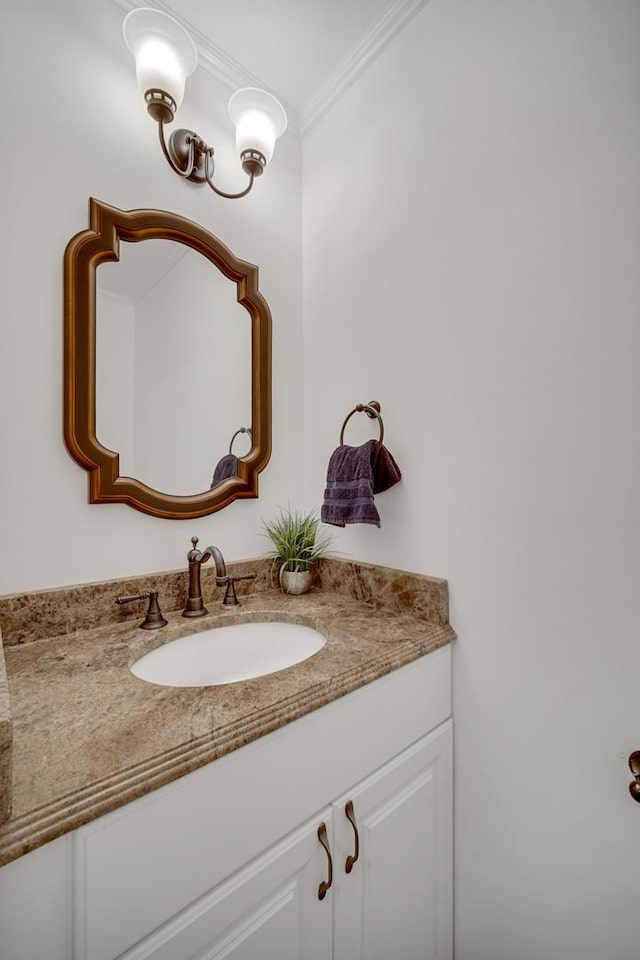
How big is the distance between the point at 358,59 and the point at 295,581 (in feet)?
5.46

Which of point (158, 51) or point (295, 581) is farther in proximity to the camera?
point (295, 581)

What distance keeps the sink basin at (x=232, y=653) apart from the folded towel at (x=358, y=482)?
1.06ft

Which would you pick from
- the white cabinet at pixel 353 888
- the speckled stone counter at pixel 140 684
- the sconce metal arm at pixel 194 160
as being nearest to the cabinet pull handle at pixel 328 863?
the white cabinet at pixel 353 888

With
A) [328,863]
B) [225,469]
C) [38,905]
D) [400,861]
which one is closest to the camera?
[38,905]

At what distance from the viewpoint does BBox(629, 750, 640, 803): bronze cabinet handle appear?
79cm

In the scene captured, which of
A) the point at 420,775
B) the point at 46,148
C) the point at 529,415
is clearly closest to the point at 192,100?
the point at 46,148

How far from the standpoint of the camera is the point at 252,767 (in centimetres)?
68

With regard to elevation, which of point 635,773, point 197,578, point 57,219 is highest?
point 57,219

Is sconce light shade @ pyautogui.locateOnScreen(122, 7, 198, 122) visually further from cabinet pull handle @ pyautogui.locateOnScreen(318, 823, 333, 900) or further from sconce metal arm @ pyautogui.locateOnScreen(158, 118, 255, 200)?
cabinet pull handle @ pyautogui.locateOnScreen(318, 823, 333, 900)

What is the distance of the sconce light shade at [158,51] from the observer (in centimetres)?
102

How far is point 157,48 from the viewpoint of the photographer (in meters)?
1.04

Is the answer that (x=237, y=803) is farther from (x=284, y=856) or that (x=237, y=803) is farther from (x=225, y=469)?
(x=225, y=469)

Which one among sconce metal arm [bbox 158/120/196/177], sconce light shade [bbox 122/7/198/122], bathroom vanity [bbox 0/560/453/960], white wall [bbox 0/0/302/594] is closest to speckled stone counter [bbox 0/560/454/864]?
bathroom vanity [bbox 0/560/453/960]

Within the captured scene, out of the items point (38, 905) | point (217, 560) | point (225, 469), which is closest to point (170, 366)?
point (225, 469)
